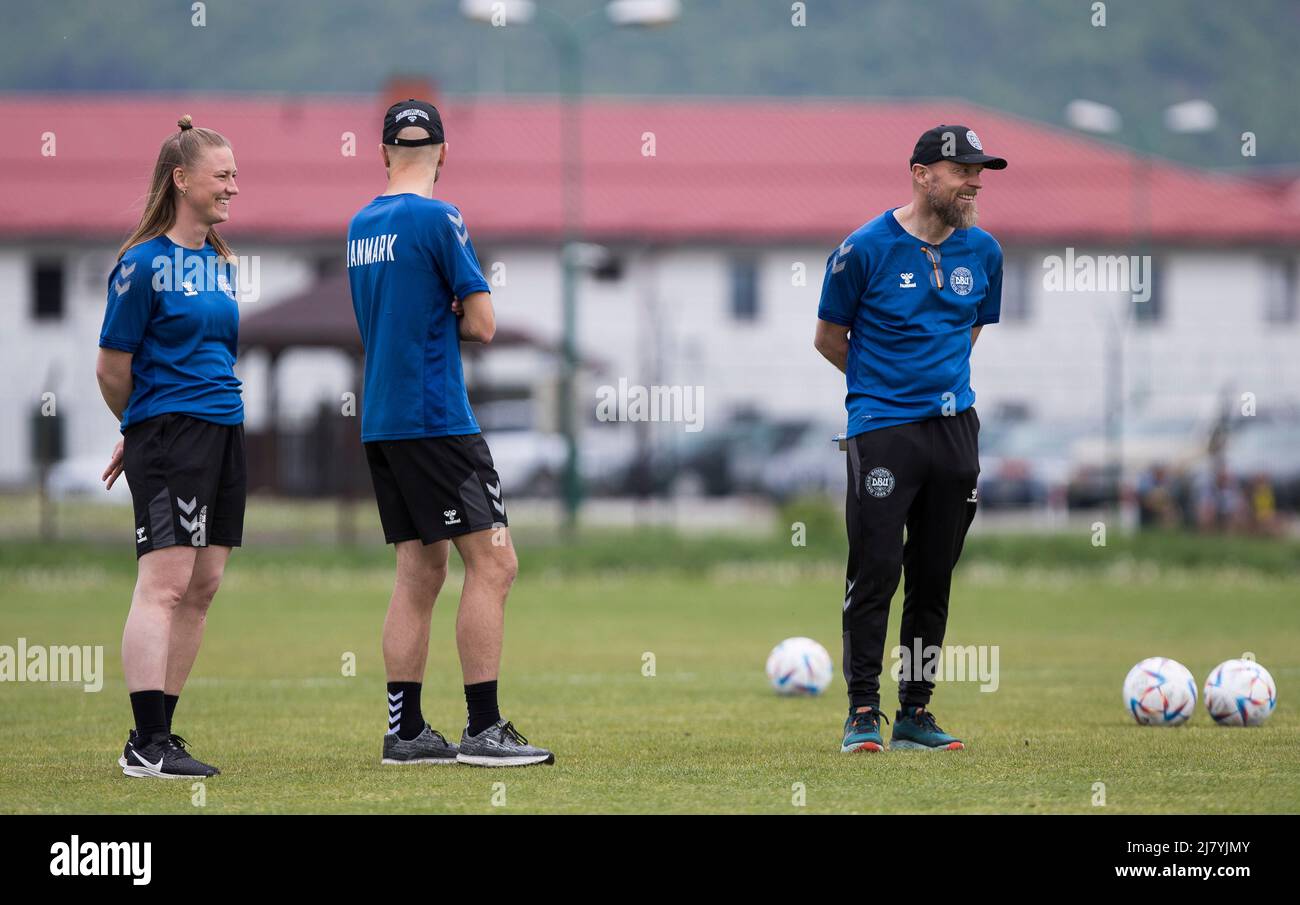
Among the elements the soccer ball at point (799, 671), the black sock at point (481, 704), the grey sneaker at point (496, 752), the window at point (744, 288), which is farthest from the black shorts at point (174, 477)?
the window at point (744, 288)

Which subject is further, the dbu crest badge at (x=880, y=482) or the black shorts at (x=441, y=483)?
the dbu crest badge at (x=880, y=482)

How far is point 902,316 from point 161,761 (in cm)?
331

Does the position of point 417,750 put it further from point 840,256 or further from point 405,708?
point 840,256

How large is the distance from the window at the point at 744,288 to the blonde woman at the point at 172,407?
4576 cm

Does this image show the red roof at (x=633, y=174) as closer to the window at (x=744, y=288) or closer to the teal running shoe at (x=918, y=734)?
the window at (x=744, y=288)

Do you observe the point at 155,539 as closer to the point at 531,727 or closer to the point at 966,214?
Result: the point at 531,727

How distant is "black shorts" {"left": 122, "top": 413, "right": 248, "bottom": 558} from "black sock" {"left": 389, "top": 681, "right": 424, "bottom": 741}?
892mm

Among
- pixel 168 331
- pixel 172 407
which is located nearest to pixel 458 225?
pixel 168 331

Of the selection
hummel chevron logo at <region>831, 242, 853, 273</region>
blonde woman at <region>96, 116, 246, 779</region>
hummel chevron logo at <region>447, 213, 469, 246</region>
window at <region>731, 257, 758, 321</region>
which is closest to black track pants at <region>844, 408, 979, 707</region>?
hummel chevron logo at <region>831, 242, 853, 273</region>

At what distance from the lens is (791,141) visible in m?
56.3

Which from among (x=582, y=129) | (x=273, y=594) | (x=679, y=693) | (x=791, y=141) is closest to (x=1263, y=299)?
(x=791, y=141)

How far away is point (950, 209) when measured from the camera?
7449 mm

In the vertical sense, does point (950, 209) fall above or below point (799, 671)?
above

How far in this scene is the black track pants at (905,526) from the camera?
7.44m
